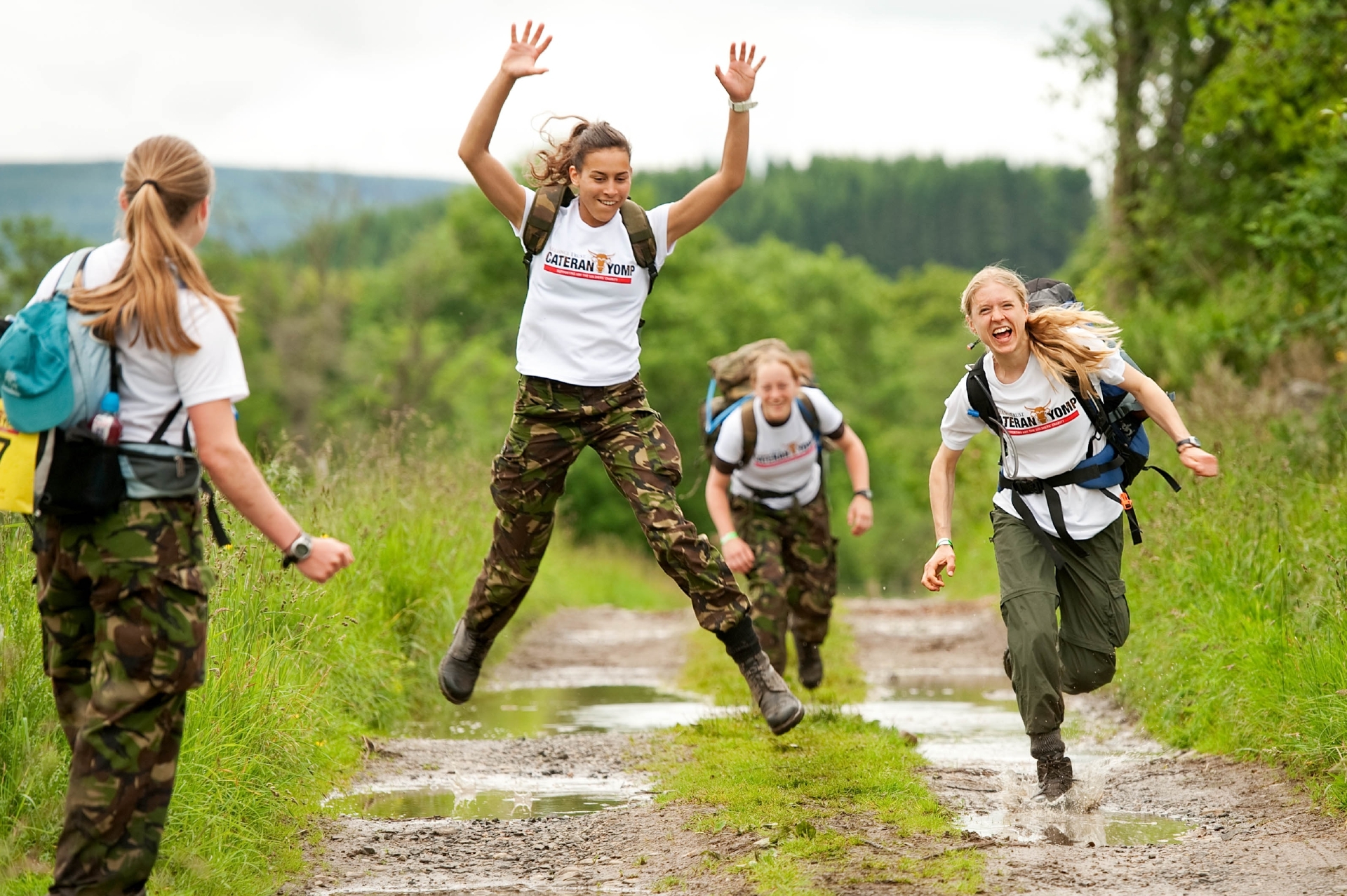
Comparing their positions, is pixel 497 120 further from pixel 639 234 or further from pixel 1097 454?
pixel 1097 454

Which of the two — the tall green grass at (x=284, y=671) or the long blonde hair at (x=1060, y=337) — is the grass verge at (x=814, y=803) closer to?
the tall green grass at (x=284, y=671)

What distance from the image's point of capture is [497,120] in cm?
603

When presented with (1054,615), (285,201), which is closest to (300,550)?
(1054,615)

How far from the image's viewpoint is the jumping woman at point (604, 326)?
20.2 ft

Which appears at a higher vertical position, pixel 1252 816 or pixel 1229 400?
pixel 1229 400

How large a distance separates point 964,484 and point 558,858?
17560mm

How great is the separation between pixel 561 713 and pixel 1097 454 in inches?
164

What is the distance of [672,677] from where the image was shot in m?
10.9

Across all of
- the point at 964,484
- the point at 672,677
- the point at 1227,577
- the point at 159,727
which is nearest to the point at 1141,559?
the point at 1227,577

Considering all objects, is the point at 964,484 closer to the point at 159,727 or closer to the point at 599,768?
the point at 599,768

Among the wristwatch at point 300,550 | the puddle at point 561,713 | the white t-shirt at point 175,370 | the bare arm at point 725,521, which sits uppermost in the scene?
the white t-shirt at point 175,370

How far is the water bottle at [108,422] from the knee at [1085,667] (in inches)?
157

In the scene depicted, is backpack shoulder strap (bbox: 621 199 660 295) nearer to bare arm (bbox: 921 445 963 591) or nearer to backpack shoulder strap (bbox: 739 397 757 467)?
bare arm (bbox: 921 445 963 591)

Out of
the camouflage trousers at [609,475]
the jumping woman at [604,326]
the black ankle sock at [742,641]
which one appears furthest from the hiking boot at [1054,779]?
the camouflage trousers at [609,475]
